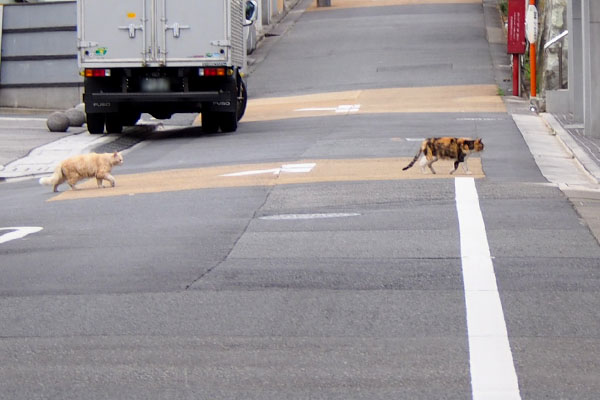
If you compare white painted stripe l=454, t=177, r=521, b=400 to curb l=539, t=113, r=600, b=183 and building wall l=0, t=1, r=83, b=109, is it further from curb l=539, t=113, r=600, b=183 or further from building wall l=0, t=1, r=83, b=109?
building wall l=0, t=1, r=83, b=109

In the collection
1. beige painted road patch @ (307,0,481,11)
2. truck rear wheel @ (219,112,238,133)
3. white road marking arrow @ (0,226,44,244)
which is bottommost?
white road marking arrow @ (0,226,44,244)

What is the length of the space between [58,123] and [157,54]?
351 cm

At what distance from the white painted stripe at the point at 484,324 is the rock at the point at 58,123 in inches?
611

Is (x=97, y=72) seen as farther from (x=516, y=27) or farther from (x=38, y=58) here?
(x=516, y=27)

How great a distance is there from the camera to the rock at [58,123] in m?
25.8

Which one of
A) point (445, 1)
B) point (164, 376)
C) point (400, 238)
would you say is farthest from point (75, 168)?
point (445, 1)

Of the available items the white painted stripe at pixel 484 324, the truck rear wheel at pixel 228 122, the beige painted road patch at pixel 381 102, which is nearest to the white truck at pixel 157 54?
the truck rear wheel at pixel 228 122

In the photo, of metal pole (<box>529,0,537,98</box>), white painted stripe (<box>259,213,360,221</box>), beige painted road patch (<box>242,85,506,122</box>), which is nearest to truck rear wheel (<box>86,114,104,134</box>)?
beige painted road patch (<box>242,85,506,122</box>)

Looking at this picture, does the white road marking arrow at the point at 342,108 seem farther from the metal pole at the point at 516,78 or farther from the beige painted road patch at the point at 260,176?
the beige painted road patch at the point at 260,176

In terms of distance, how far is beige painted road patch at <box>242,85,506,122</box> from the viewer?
28.3 meters

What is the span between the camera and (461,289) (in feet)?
28.7

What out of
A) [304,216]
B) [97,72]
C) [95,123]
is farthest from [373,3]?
[304,216]

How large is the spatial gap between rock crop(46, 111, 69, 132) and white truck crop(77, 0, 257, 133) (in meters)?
1.73

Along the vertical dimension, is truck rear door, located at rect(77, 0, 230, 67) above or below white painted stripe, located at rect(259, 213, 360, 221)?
above
